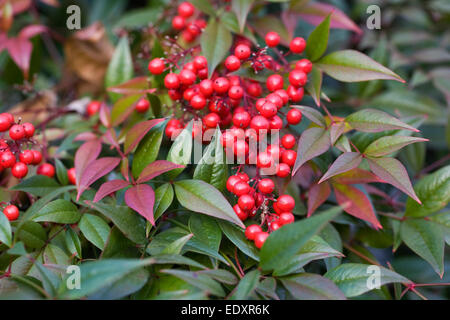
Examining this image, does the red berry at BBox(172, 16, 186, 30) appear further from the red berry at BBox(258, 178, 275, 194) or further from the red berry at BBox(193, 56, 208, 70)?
the red berry at BBox(258, 178, 275, 194)

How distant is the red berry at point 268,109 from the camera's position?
0.74 metres

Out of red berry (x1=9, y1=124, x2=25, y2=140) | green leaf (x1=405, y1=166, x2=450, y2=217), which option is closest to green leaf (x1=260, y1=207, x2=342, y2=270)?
green leaf (x1=405, y1=166, x2=450, y2=217)

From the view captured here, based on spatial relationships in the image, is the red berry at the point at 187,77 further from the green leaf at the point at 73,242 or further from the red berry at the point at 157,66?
the green leaf at the point at 73,242

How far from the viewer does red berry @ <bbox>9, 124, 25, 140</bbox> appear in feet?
2.56

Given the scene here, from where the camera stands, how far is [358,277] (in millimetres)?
658

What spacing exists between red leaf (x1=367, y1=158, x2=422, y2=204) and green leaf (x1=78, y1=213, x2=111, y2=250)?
51 cm

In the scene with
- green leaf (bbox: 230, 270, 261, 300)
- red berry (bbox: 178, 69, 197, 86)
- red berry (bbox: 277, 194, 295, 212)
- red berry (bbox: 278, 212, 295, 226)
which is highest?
red berry (bbox: 178, 69, 197, 86)

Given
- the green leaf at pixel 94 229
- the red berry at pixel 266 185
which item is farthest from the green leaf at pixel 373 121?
the green leaf at pixel 94 229

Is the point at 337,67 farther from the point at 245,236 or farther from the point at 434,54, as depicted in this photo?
the point at 434,54

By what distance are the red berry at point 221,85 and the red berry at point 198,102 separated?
0.11ft

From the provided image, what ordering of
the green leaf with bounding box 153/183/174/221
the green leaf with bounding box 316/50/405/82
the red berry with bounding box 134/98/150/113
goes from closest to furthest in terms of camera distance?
the green leaf with bounding box 153/183/174/221 → the green leaf with bounding box 316/50/405/82 → the red berry with bounding box 134/98/150/113

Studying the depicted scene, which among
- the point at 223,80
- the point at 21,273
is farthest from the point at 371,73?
the point at 21,273

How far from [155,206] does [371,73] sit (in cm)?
52

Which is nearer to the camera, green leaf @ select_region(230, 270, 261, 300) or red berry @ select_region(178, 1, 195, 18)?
green leaf @ select_region(230, 270, 261, 300)
